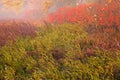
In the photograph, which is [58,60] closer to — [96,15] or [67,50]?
[67,50]

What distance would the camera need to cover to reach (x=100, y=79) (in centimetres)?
441

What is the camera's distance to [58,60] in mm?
5352

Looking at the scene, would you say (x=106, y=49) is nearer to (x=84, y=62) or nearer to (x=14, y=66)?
(x=84, y=62)

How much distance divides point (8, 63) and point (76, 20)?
3650mm

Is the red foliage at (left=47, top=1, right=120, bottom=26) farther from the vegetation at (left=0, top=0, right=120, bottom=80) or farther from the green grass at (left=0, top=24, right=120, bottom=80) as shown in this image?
the green grass at (left=0, top=24, right=120, bottom=80)

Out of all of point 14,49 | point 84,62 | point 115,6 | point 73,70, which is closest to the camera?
point 73,70

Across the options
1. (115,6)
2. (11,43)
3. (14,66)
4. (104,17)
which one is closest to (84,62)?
(14,66)

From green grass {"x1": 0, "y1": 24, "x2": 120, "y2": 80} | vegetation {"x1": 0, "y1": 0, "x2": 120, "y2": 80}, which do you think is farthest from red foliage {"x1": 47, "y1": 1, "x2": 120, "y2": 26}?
green grass {"x1": 0, "y1": 24, "x2": 120, "y2": 80}

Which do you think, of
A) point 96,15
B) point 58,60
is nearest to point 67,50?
point 58,60

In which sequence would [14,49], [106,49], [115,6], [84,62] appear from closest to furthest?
[84,62], [106,49], [14,49], [115,6]

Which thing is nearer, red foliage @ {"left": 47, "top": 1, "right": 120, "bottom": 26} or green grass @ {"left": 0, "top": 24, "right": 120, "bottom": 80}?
green grass @ {"left": 0, "top": 24, "right": 120, "bottom": 80}

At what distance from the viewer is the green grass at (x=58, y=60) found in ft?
15.2

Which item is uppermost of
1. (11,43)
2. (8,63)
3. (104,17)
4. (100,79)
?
(104,17)

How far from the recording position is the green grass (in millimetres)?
4629
